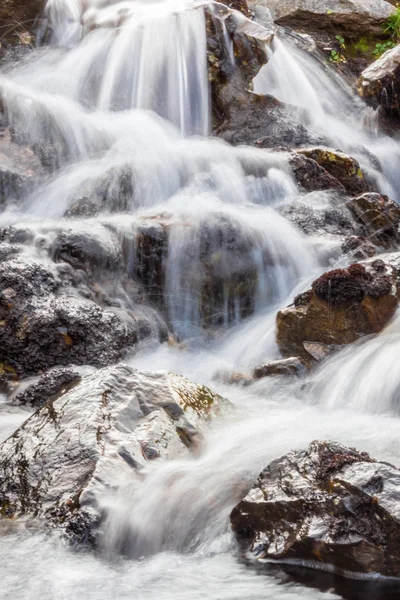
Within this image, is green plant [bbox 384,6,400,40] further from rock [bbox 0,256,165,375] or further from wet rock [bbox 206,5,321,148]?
rock [bbox 0,256,165,375]

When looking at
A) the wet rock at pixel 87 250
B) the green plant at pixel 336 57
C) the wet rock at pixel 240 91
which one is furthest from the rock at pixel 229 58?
the wet rock at pixel 87 250

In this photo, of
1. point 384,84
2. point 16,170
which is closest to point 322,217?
point 16,170

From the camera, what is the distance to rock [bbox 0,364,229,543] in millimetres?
4109

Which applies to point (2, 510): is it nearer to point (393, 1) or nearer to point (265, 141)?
point (265, 141)

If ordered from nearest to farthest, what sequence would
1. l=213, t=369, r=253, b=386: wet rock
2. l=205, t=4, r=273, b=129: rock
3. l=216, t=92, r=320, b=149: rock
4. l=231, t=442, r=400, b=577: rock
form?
l=231, t=442, r=400, b=577: rock, l=213, t=369, r=253, b=386: wet rock, l=216, t=92, r=320, b=149: rock, l=205, t=4, r=273, b=129: rock

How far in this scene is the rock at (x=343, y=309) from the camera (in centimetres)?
698

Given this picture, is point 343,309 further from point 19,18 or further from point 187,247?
point 19,18

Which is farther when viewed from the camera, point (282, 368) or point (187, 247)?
point (187, 247)

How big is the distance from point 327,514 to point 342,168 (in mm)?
8742

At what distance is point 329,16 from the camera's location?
60.3ft

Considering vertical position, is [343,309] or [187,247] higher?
[187,247]

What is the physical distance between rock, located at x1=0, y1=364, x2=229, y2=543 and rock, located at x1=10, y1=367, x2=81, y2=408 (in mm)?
1196

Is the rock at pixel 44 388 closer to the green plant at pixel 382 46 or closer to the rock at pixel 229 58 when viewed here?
the rock at pixel 229 58

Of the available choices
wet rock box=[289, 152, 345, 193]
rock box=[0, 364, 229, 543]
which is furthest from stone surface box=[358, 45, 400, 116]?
rock box=[0, 364, 229, 543]
